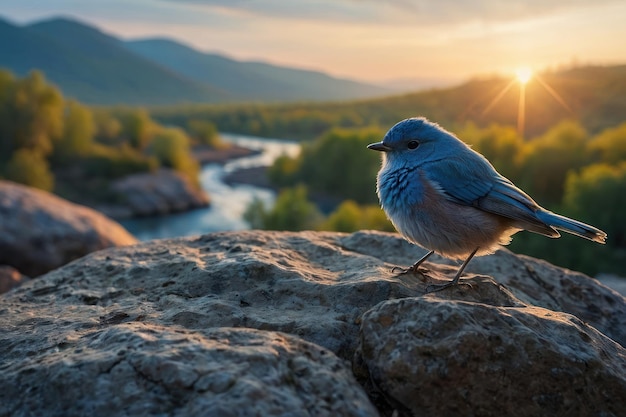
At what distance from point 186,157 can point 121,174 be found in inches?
372

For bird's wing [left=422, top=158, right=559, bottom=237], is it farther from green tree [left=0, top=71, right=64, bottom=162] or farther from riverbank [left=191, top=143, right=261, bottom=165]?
riverbank [left=191, top=143, right=261, bottom=165]

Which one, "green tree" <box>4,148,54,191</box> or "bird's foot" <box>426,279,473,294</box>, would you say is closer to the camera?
"bird's foot" <box>426,279,473,294</box>

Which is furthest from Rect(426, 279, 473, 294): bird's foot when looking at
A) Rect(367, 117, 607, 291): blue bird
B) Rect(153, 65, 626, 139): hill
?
Rect(153, 65, 626, 139): hill

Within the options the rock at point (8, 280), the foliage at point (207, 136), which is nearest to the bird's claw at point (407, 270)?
the rock at point (8, 280)

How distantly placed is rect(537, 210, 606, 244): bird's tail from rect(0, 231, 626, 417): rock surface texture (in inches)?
30.0

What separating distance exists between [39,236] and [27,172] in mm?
41314

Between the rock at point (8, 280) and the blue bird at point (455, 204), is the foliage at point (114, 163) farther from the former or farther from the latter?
the blue bird at point (455, 204)

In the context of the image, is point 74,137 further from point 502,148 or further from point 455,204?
point 455,204

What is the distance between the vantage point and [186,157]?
70938 millimetres

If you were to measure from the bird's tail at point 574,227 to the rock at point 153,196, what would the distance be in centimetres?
5389

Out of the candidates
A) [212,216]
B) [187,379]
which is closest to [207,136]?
[212,216]

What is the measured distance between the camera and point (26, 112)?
185ft

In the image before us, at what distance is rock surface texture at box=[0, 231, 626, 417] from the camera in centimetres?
325

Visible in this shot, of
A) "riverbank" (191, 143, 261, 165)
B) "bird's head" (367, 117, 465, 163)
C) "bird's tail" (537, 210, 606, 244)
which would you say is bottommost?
"riverbank" (191, 143, 261, 165)
